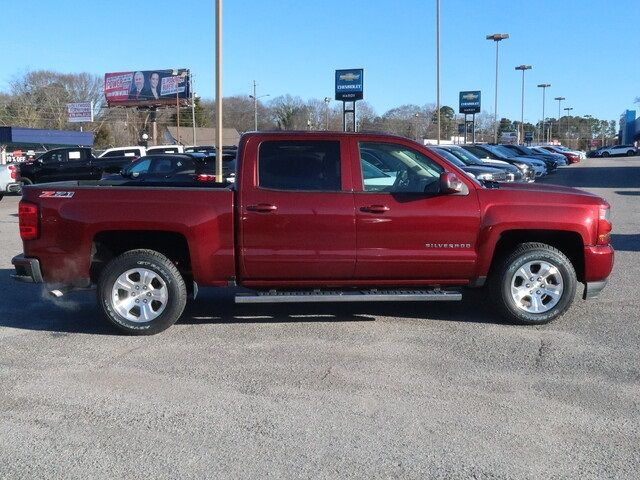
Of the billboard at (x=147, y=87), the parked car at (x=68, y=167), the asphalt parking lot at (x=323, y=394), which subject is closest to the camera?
the asphalt parking lot at (x=323, y=394)

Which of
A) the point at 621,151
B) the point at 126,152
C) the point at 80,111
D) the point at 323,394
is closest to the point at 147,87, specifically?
the point at 80,111

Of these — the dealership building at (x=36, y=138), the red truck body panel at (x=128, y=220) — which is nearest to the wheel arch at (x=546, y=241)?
the red truck body panel at (x=128, y=220)

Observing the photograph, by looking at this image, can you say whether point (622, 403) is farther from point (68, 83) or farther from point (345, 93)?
point (68, 83)

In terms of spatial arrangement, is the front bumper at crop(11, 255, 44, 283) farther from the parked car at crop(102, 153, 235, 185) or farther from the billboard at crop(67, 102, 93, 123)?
the billboard at crop(67, 102, 93, 123)

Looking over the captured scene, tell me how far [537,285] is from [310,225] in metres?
2.30

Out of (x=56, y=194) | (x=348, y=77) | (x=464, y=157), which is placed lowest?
(x=56, y=194)

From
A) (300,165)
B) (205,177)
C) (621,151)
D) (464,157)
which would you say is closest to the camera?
(300,165)

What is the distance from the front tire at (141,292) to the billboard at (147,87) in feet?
225

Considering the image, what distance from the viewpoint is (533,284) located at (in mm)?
6875

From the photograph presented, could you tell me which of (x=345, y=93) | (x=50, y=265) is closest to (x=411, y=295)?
(x=50, y=265)

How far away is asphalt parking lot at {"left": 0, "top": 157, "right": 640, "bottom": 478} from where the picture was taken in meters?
4.09

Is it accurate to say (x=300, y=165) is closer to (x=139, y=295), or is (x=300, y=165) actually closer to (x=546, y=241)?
(x=139, y=295)

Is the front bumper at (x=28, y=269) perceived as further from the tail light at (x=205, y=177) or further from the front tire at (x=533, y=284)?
the tail light at (x=205, y=177)

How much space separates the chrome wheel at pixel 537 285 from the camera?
6.86 metres
